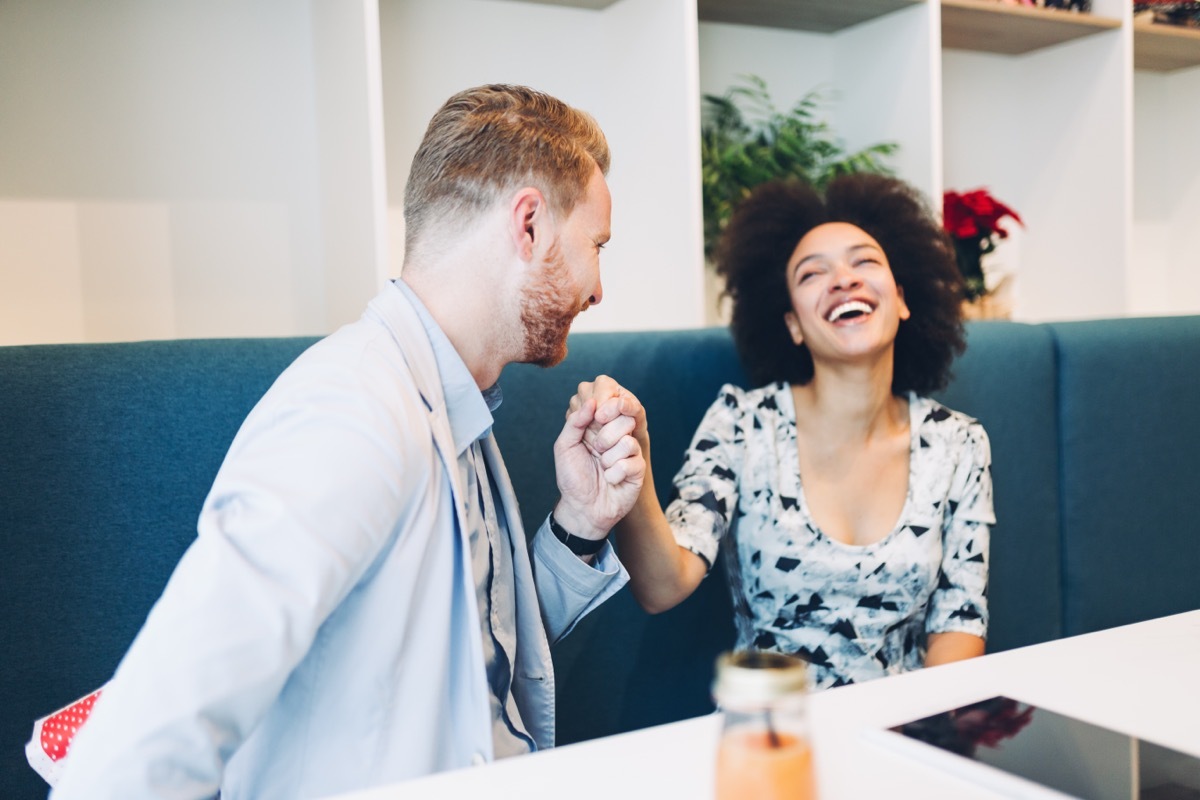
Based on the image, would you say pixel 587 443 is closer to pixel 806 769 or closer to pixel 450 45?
pixel 806 769

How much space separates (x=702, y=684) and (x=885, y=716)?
0.95 meters

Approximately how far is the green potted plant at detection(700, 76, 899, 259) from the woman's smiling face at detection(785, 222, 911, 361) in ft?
2.11

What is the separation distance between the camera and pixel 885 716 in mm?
802

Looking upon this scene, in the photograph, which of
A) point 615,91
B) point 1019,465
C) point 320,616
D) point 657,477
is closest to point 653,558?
point 657,477

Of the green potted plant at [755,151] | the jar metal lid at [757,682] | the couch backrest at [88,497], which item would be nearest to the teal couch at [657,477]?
the couch backrest at [88,497]

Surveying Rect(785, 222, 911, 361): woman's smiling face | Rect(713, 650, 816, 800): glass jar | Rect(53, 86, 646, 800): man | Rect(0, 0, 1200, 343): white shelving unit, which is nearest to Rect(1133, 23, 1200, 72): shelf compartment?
Rect(0, 0, 1200, 343): white shelving unit

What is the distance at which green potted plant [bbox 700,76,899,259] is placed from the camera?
2426 mm

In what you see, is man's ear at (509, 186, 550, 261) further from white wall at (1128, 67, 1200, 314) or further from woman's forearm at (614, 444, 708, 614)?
white wall at (1128, 67, 1200, 314)

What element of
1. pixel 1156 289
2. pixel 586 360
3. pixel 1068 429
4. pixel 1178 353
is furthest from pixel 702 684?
pixel 1156 289

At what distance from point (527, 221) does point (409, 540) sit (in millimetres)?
387

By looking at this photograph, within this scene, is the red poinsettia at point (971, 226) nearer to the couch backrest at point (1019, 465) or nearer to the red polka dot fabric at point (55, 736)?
the couch backrest at point (1019, 465)

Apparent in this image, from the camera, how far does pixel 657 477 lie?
171cm

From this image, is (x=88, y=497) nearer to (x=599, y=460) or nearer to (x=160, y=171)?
(x=599, y=460)

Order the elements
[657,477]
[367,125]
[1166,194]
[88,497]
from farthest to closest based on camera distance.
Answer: [1166,194], [367,125], [657,477], [88,497]
